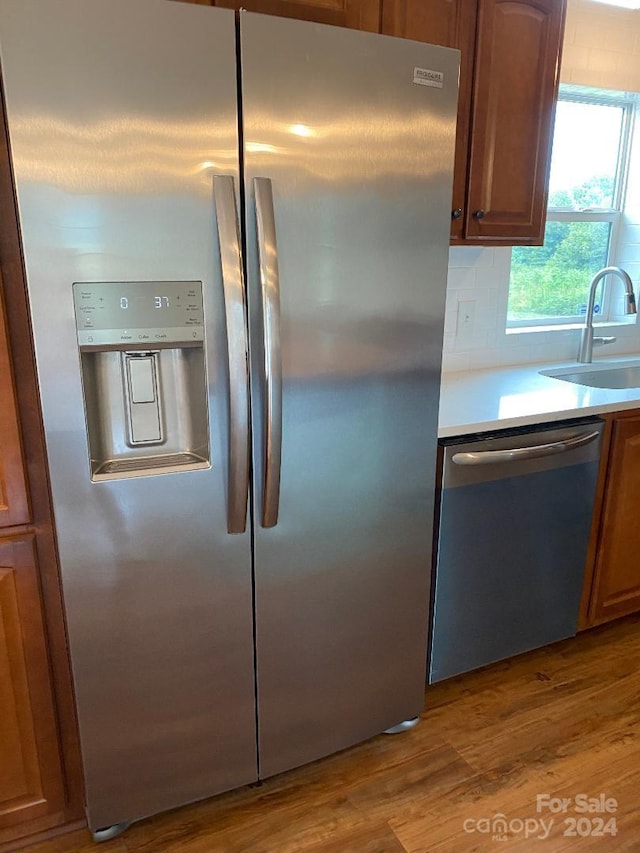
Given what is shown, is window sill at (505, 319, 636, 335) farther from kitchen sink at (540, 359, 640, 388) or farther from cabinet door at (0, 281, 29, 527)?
cabinet door at (0, 281, 29, 527)

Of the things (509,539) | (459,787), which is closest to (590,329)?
(509,539)

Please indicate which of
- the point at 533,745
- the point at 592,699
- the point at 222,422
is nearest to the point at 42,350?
the point at 222,422

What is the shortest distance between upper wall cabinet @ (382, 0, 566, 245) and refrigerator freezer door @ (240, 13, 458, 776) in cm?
47

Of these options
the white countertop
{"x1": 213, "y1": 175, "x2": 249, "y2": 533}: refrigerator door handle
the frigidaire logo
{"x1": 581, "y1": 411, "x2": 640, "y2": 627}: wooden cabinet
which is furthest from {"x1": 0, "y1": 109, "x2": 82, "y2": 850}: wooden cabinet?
{"x1": 581, "y1": 411, "x2": 640, "y2": 627}: wooden cabinet

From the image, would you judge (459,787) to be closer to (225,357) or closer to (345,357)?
(345,357)

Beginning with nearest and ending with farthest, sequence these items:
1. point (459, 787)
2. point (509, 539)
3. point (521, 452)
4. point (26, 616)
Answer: point (26, 616), point (459, 787), point (521, 452), point (509, 539)

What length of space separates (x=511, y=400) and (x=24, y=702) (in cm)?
163

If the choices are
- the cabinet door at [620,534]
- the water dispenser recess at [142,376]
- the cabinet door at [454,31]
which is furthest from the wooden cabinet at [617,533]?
the water dispenser recess at [142,376]

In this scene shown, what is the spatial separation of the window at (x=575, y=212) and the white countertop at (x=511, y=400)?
1.41 ft

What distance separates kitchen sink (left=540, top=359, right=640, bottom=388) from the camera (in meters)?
2.70

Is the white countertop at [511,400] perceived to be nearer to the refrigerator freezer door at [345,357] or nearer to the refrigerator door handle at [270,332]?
the refrigerator freezer door at [345,357]

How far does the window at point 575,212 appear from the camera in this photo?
273 centimetres

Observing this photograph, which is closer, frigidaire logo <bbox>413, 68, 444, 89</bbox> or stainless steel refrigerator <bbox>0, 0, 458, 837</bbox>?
stainless steel refrigerator <bbox>0, 0, 458, 837</bbox>

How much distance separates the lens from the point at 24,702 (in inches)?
59.3
